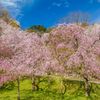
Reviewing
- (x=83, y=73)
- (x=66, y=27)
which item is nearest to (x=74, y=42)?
(x=66, y=27)

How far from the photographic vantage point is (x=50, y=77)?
3934 centimetres

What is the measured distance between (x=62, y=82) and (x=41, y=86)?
3200mm

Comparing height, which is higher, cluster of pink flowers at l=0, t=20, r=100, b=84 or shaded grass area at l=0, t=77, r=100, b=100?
cluster of pink flowers at l=0, t=20, r=100, b=84

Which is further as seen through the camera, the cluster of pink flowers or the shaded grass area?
the shaded grass area

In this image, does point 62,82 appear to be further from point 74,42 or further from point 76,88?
point 74,42

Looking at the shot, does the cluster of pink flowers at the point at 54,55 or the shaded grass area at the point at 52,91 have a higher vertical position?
the cluster of pink flowers at the point at 54,55

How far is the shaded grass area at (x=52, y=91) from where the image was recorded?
101 ft

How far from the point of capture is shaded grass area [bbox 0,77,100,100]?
30.9m

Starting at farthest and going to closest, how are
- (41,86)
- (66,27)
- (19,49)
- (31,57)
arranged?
1. (41,86)
2. (66,27)
3. (19,49)
4. (31,57)

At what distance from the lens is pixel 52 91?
3497cm

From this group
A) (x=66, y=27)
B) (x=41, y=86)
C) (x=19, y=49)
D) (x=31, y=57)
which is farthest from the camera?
(x=41, y=86)

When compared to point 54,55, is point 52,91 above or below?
below

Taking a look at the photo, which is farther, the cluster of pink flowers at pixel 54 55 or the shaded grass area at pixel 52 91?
the shaded grass area at pixel 52 91

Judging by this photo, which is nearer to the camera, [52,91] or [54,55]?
[52,91]
